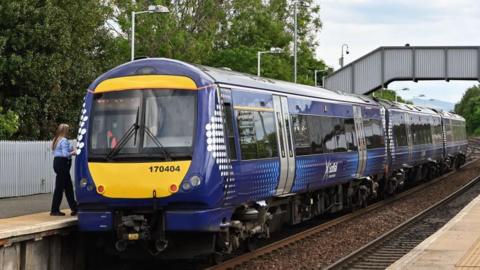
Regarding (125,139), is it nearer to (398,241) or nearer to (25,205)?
(398,241)

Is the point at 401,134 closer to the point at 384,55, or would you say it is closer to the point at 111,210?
the point at 111,210

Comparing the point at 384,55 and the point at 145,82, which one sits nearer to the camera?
the point at 145,82

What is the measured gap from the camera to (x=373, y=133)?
20656mm

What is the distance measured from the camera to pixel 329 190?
56.3ft

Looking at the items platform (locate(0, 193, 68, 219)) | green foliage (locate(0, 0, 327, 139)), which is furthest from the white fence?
green foliage (locate(0, 0, 327, 139))

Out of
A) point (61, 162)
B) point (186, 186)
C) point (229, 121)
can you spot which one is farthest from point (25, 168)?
point (186, 186)

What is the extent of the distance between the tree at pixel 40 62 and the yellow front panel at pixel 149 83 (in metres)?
18.3

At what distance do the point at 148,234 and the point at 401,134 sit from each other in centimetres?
1620

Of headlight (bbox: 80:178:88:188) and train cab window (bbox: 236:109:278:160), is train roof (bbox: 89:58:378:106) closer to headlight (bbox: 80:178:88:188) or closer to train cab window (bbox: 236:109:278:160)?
train cab window (bbox: 236:109:278:160)

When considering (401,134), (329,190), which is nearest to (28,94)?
(401,134)

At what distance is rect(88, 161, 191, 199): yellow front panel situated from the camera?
9.97 m

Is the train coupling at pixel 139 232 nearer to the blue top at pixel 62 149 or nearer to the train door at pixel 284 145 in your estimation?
the blue top at pixel 62 149

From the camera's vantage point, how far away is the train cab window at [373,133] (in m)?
19.8

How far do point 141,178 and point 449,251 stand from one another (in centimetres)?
479
